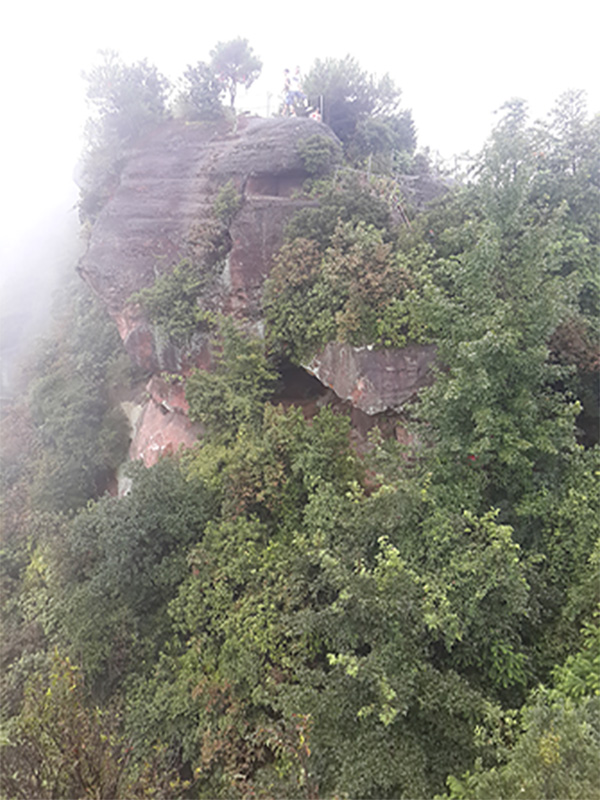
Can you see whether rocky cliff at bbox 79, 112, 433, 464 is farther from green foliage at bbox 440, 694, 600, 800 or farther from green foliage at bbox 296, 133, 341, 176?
green foliage at bbox 440, 694, 600, 800

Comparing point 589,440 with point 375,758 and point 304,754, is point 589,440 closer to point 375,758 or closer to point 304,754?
point 375,758

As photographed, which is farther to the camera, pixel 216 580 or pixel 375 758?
pixel 216 580

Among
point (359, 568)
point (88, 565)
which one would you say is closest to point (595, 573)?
point (359, 568)

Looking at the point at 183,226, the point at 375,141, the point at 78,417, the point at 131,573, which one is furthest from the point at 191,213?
the point at 131,573

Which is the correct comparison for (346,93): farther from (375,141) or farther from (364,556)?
(364,556)

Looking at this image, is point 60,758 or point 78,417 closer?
point 60,758

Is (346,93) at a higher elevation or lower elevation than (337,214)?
higher

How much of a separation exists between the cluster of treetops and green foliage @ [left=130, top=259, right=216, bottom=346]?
0.14 meters

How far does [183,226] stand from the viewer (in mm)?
13250

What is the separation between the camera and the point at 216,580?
8164mm

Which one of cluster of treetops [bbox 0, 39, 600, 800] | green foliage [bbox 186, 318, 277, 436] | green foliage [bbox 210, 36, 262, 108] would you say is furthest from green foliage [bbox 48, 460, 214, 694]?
green foliage [bbox 210, 36, 262, 108]

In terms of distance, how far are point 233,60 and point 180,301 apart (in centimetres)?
1294

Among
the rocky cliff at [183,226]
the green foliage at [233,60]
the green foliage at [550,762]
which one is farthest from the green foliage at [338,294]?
the green foliage at [233,60]

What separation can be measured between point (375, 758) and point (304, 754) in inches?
33.8
